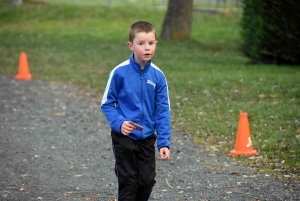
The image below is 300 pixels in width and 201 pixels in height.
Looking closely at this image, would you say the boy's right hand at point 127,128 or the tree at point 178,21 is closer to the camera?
the boy's right hand at point 127,128

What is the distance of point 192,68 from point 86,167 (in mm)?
9423

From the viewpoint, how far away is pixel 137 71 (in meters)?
5.41

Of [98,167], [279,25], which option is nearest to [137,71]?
[98,167]

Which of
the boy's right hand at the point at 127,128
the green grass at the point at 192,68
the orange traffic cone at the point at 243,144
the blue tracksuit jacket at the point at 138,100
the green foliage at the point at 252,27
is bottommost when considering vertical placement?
the green grass at the point at 192,68

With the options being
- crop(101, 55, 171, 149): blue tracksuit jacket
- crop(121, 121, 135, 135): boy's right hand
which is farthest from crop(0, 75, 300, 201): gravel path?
crop(121, 121, 135, 135): boy's right hand

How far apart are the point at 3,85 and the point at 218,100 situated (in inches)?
216

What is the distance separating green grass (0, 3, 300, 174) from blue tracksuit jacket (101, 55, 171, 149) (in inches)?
114

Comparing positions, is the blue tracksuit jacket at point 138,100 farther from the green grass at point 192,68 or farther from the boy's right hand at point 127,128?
the green grass at point 192,68

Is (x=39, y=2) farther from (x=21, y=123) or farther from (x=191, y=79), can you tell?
(x=21, y=123)

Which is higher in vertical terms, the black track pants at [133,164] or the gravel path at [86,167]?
the black track pants at [133,164]

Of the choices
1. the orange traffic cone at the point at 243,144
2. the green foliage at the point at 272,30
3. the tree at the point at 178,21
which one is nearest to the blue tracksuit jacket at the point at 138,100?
the orange traffic cone at the point at 243,144

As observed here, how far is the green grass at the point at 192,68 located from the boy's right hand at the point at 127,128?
10.3 ft

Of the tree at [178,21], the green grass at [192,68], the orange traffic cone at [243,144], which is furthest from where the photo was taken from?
the tree at [178,21]

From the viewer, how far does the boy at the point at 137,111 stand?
536cm
